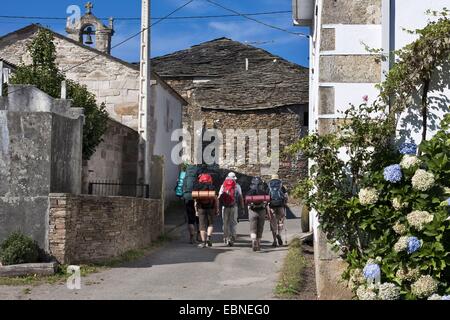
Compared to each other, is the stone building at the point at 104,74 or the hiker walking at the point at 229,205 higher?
the stone building at the point at 104,74

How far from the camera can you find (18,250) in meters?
9.76

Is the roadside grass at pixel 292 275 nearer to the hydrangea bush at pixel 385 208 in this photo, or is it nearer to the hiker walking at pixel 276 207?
the hiker walking at pixel 276 207

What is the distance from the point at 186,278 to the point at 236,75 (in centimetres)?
2056

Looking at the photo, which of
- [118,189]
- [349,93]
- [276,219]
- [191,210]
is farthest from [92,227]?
[118,189]

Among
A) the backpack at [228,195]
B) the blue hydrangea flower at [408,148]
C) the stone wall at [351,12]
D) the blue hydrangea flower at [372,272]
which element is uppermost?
the stone wall at [351,12]

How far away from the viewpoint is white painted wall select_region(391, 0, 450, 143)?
7.39 meters

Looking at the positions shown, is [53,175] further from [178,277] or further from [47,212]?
[178,277]

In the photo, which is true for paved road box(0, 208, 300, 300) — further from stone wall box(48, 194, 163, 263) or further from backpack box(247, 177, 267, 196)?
backpack box(247, 177, 267, 196)

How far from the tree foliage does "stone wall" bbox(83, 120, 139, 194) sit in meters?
1.10

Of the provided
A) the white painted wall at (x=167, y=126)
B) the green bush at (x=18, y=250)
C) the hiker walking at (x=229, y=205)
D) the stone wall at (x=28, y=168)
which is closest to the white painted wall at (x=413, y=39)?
the stone wall at (x=28, y=168)

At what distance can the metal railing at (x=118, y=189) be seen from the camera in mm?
15745

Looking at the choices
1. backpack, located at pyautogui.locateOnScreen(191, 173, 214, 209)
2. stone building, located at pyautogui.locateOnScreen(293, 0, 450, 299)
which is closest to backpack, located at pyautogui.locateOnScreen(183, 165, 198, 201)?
backpack, located at pyautogui.locateOnScreen(191, 173, 214, 209)

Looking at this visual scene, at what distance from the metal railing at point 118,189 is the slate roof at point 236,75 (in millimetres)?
11044

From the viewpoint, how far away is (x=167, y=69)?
3148 centimetres
